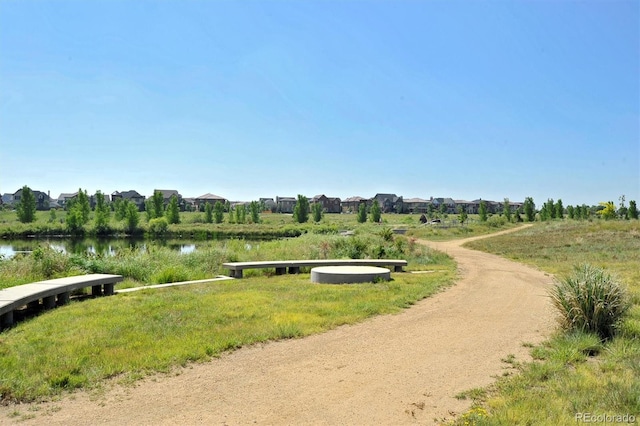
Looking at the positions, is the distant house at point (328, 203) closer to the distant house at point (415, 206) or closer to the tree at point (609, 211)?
the distant house at point (415, 206)

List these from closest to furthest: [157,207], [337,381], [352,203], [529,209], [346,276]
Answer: [337,381], [346,276], [529,209], [157,207], [352,203]

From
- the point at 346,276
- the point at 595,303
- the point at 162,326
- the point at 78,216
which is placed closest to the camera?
the point at 595,303

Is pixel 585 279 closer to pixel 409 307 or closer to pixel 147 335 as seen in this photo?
pixel 409 307

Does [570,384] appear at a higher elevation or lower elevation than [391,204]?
lower

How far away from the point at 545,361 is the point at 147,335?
551 centimetres

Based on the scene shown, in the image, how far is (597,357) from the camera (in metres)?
6.08

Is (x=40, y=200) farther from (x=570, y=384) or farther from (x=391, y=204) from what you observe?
(x=570, y=384)

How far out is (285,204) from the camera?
134125 mm

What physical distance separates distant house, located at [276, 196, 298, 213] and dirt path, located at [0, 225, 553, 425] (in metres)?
122

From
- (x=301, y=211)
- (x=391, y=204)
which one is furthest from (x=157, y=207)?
(x=391, y=204)

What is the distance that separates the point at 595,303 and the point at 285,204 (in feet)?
421

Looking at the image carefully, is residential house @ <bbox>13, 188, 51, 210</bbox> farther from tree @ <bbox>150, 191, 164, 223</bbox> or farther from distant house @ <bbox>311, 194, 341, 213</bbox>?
distant house @ <bbox>311, 194, 341, 213</bbox>

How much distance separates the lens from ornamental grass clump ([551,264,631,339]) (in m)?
6.71

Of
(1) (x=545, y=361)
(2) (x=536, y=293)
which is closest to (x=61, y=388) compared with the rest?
(1) (x=545, y=361)
